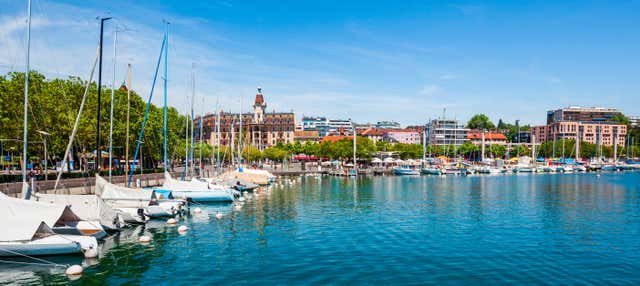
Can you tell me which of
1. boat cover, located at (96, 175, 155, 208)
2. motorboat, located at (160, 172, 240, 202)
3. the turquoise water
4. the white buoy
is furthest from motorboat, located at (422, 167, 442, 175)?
the white buoy

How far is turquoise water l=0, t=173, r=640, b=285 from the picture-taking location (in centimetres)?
2239

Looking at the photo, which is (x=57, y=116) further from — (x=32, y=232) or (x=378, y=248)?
(x=378, y=248)

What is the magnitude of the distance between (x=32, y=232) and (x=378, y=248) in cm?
1926

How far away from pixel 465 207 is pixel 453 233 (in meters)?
16.2

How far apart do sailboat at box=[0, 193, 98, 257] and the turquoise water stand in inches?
36.1

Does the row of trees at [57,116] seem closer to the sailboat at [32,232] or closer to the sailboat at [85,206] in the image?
the sailboat at [85,206]

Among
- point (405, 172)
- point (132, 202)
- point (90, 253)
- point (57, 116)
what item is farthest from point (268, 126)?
point (90, 253)

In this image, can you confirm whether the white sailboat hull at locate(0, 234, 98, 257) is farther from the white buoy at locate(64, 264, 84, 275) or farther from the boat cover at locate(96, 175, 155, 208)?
the boat cover at locate(96, 175, 155, 208)

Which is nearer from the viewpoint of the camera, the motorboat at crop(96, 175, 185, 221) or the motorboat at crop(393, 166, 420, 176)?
the motorboat at crop(96, 175, 185, 221)

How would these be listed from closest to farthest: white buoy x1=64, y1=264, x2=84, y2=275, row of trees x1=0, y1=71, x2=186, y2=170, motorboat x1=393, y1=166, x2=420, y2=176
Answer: white buoy x1=64, y1=264, x2=84, y2=275
row of trees x1=0, y1=71, x2=186, y2=170
motorboat x1=393, y1=166, x2=420, y2=176

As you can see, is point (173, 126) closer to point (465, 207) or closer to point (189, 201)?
point (189, 201)

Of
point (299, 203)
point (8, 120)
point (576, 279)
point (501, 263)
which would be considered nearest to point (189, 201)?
point (299, 203)

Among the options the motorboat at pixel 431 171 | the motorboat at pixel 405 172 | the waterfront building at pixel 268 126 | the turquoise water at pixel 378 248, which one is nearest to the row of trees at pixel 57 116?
the turquoise water at pixel 378 248

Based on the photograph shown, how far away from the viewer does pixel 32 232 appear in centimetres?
2386
